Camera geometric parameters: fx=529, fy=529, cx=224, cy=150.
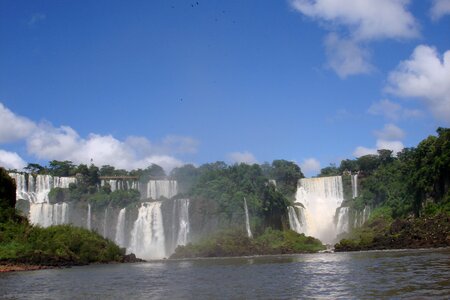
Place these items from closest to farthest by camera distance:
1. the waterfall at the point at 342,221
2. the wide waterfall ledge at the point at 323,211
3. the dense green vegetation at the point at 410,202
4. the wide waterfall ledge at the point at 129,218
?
1. the dense green vegetation at the point at 410,202
2. the wide waterfall ledge at the point at 129,218
3. the waterfall at the point at 342,221
4. the wide waterfall ledge at the point at 323,211

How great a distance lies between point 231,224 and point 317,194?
24916 millimetres

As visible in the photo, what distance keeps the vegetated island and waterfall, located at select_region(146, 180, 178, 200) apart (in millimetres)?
42091

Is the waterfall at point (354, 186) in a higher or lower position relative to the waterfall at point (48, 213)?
higher

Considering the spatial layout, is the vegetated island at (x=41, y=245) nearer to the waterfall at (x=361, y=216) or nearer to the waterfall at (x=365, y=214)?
the waterfall at (x=361, y=216)

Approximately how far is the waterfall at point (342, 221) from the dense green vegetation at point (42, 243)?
46.4 metres

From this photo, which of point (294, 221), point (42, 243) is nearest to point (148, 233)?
point (294, 221)

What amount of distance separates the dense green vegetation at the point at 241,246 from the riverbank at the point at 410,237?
8181 mm

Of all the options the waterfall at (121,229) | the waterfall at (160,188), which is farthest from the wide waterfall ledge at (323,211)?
the waterfall at (121,229)

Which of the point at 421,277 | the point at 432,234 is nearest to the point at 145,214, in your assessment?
the point at 432,234

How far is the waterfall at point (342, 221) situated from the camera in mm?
94125

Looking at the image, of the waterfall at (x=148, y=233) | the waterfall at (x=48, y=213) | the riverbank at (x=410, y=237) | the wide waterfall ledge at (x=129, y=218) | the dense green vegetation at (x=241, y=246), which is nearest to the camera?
the riverbank at (x=410, y=237)

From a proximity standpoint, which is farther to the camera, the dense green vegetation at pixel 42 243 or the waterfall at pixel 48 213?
the waterfall at pixel 48 213

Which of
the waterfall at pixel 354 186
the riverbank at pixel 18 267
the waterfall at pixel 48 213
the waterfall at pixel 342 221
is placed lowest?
the riverbank at pixel 18 267

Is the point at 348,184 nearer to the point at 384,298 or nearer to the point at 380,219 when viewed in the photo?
the point at 380,219
